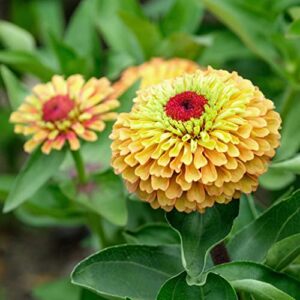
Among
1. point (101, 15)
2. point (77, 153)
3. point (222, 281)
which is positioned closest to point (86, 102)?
point (77, 153)

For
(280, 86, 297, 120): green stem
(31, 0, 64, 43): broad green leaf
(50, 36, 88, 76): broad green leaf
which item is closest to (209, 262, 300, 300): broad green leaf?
(280, 86, 297, 120): green stem

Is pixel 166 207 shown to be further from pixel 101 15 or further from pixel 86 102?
pixel 101 15

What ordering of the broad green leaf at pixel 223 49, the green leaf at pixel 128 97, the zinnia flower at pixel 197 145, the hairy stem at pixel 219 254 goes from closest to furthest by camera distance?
1. the zinnia flower at pixel 197 145
2. the hairy stem at pixel 219 254
3. the green leaf at pixel 128 97
4. the broad green leaf at pixel 223 49

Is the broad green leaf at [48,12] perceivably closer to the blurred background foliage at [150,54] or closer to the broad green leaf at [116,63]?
the blurred background foliage at [150,54]

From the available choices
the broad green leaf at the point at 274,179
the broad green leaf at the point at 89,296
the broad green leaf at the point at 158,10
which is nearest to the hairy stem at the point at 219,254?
the broad green leaf at the point at 89,296

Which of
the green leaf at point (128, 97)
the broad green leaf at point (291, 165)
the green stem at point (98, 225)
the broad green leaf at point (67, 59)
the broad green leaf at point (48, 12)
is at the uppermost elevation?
the broad green leaf at point (291, 165)

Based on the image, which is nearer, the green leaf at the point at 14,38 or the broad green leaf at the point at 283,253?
the broad green leaf at the point at 283,253
